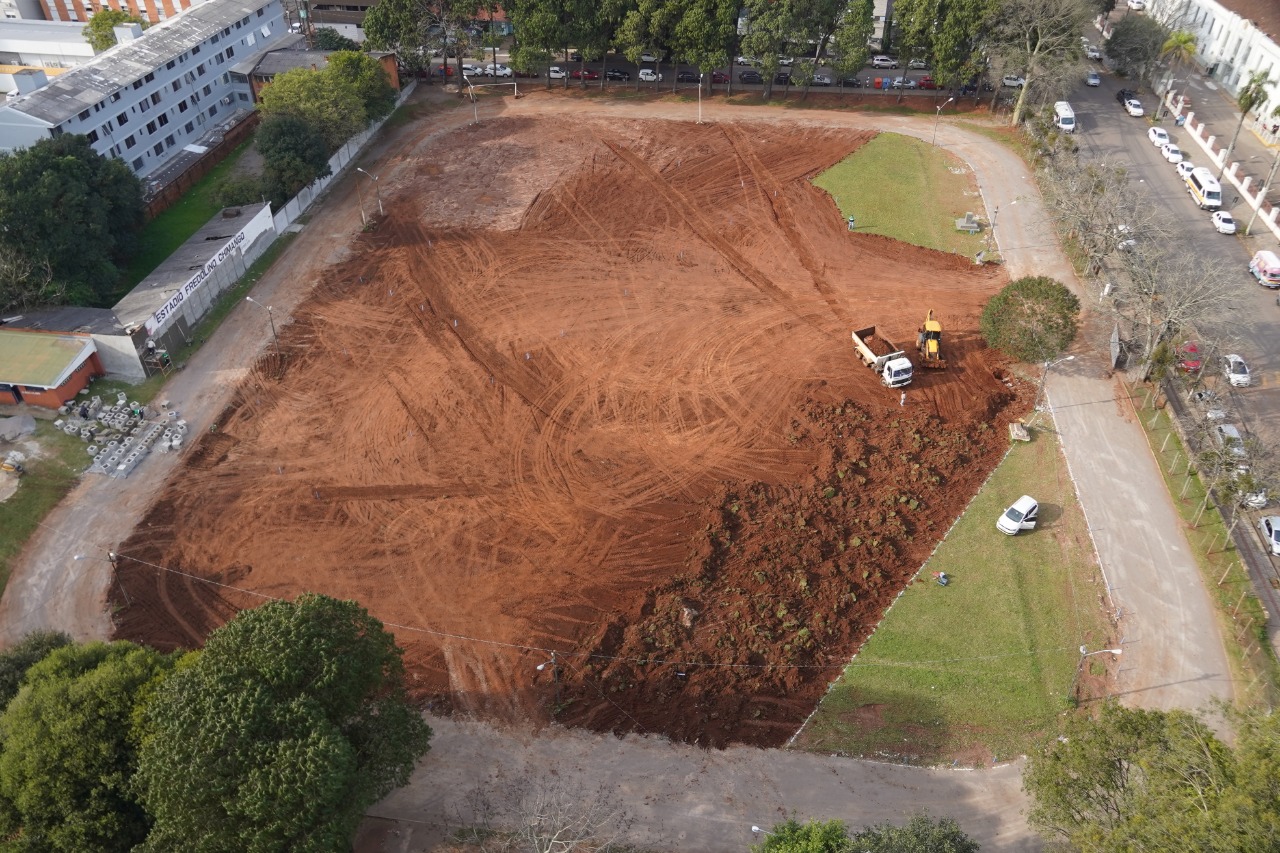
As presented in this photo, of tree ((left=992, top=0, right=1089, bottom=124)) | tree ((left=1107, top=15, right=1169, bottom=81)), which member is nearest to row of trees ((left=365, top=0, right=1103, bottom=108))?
tree ((left=992, top=0, right=1089, bottom=124))

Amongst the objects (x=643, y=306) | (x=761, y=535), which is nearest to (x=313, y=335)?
(x=643, y=306)

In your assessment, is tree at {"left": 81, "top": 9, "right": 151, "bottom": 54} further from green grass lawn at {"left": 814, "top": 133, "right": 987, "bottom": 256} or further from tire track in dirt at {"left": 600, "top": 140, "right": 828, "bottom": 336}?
green grass lawn at {"left": 814, "top": 133, "right": 987, "bottom": 256}

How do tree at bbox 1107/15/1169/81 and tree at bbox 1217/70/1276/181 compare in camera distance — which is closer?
tree at bbox 1217/70/1276/181

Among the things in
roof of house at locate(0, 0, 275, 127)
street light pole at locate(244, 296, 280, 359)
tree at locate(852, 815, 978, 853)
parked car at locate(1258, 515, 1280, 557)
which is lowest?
parked car at locate(1258, 515, 1280, 557)

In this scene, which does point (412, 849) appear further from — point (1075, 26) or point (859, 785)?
point (1075, 26)

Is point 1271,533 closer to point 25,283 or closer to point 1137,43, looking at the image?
point 1137,43
